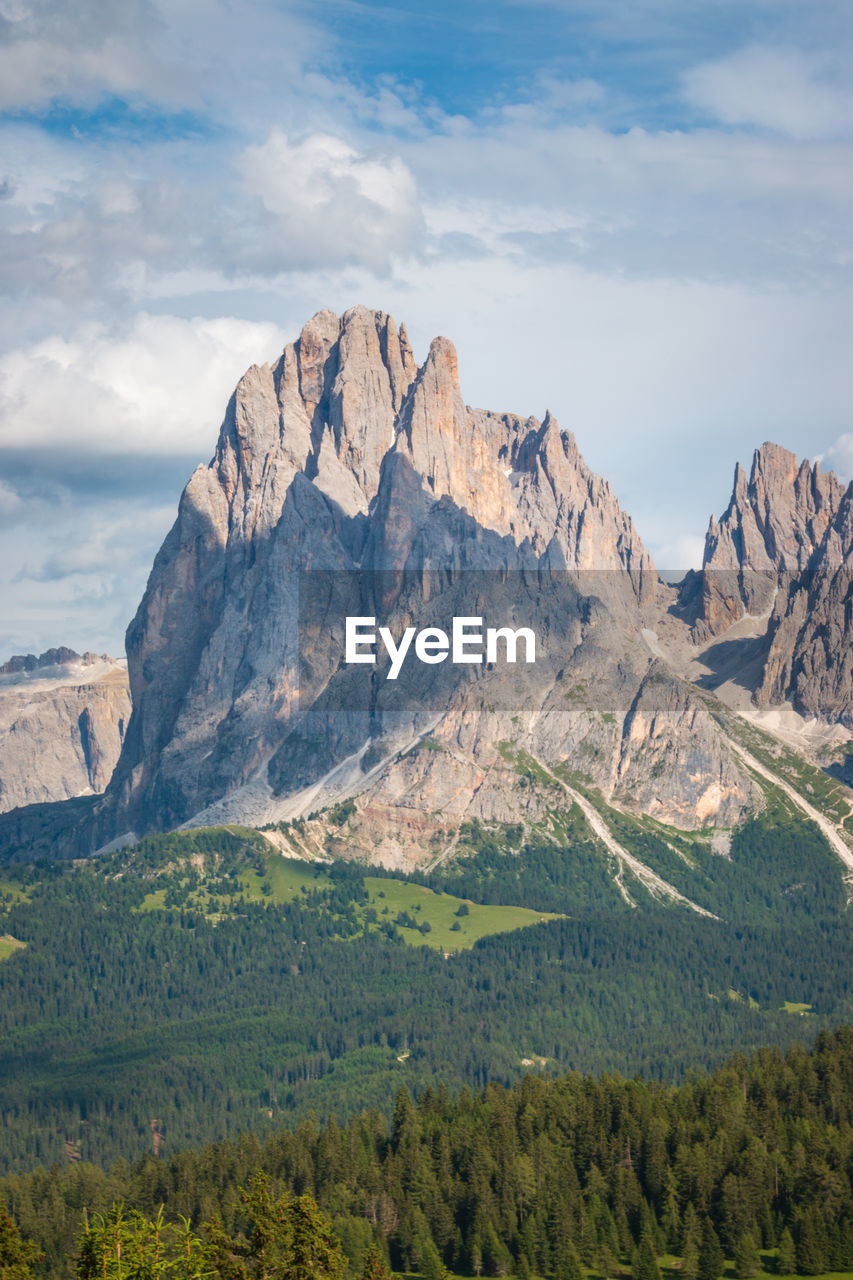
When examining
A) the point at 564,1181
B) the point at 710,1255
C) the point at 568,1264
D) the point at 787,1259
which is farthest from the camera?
the point at 564,1181

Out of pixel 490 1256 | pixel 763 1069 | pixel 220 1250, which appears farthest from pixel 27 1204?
pixel 220 1250

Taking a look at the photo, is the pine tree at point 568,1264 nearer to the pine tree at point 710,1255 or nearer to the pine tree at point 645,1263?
the pine tree at point 645,1263

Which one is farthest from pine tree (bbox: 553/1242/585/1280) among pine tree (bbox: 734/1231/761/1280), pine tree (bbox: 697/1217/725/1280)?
pine tree (bbox: 734/1231/761/1280)

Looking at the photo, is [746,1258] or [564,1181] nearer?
[746,1258]

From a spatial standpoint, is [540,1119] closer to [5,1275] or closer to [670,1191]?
[670,1191]

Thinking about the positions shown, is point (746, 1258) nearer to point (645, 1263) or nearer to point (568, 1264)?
point (645, 1263)

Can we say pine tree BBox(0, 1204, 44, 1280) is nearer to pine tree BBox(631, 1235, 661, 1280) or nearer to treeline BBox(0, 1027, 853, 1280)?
treeline BBox(0, 1027, 853, 1280)

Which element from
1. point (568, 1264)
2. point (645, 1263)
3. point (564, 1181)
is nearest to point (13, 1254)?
point (568, 1264)

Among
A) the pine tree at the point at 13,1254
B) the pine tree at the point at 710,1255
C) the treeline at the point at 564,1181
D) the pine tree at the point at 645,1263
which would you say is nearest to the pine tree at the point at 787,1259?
the treeline at the point at 564,1181

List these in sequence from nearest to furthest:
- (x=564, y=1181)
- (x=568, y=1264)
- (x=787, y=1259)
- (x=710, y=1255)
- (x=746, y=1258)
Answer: (x=787, y=1259), (x=710, y=1255), (x=746, y=1258), (x=568, y=1264), (x=564, y=1181)
